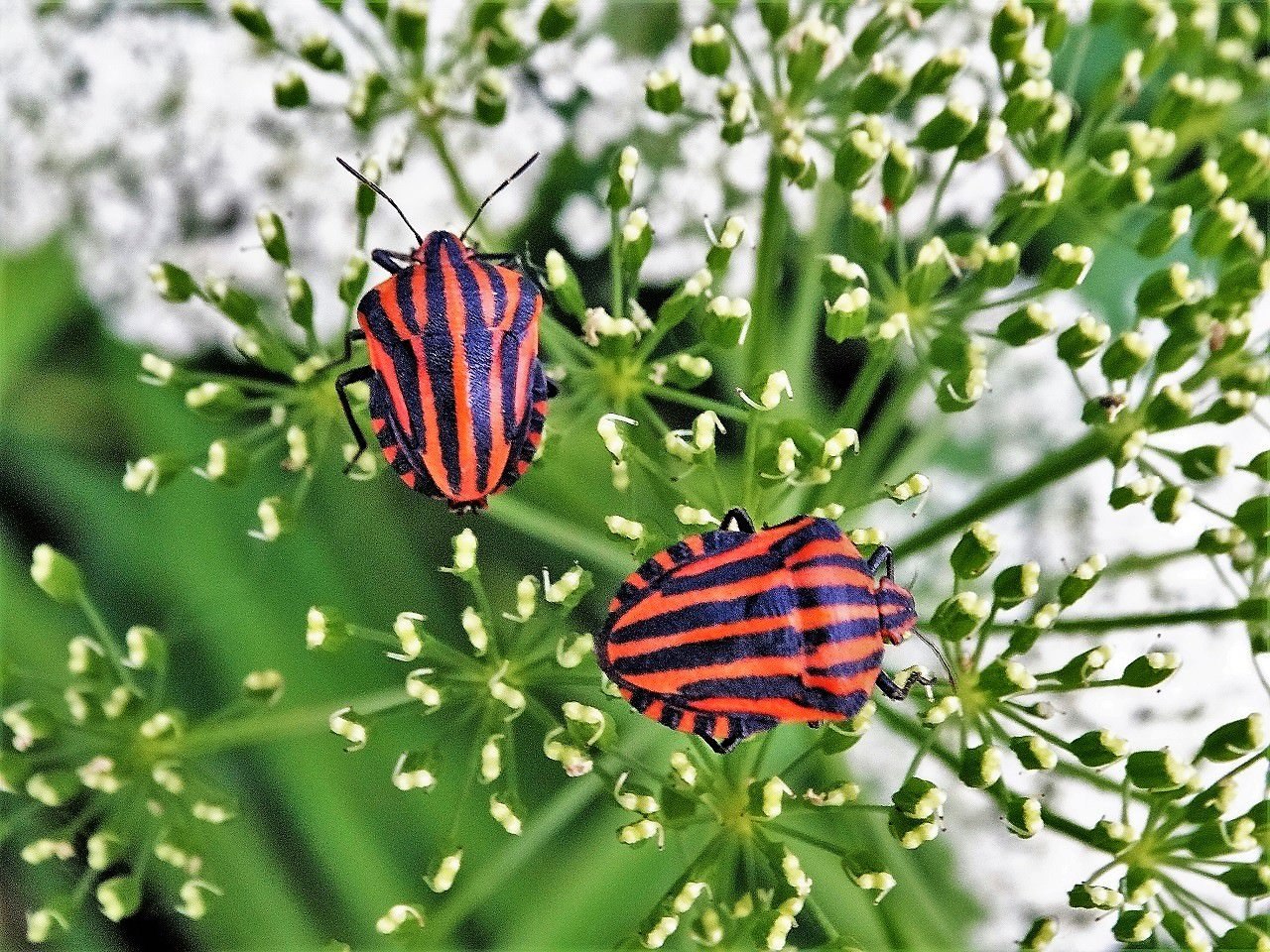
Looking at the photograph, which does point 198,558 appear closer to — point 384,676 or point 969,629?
point 384,676

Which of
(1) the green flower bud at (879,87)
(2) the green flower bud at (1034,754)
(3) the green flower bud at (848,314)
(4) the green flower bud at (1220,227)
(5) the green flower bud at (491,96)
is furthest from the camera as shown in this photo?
(5) the green flower bud at (491,96)

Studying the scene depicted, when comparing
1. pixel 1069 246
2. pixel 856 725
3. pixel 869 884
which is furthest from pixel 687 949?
pixel 1069 246

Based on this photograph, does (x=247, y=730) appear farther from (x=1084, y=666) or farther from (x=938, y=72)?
(x=938, y=72)

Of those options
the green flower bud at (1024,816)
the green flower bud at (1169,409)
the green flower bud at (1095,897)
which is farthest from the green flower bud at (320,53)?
the green flower bud at (1095,897)

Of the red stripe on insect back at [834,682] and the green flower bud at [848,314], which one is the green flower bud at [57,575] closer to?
the red stripe on insect back at [834,682]

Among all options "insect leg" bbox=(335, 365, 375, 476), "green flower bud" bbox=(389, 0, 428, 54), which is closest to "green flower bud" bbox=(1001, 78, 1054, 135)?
"green flower bud" bbox=(389, 0, 428, 54)

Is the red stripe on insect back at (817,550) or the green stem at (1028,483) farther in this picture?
the green stem at (1028,483)
